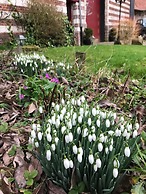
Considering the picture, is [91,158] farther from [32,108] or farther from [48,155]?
[32,108]

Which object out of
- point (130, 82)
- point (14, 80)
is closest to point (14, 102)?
point (14, 80)

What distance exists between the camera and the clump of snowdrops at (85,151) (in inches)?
70.1

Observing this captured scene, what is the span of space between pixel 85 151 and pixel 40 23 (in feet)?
35.8

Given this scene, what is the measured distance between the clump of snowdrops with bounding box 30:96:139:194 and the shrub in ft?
33.0

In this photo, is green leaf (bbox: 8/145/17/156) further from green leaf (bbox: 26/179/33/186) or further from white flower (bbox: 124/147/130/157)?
white flower (bbox: 124/147/130/157)

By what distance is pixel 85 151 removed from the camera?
1882mm

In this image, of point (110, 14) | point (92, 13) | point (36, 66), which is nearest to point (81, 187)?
point (36, 66)

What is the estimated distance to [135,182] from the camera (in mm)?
1903

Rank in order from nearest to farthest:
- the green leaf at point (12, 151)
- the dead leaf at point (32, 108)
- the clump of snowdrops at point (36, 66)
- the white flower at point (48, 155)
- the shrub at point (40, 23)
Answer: the white flower at point (48, 155) → the green leaf at point (12, 151) → the dead leaf at point (32, 108) → the clump of snowdrops at point (36, 66) → the shrub at point (40, 23)

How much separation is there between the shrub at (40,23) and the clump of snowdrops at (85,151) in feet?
33.0

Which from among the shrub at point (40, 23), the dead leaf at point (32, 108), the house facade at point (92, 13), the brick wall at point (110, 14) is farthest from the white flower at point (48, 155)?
the brick wall at point (110, 14)

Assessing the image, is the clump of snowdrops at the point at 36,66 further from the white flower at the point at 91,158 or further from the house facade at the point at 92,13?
the house facade at the point at 92,13

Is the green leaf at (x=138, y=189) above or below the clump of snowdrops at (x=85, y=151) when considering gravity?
below

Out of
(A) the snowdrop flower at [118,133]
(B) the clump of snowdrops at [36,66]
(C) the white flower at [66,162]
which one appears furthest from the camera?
(B) the clump of snowdrops at [36,66]
